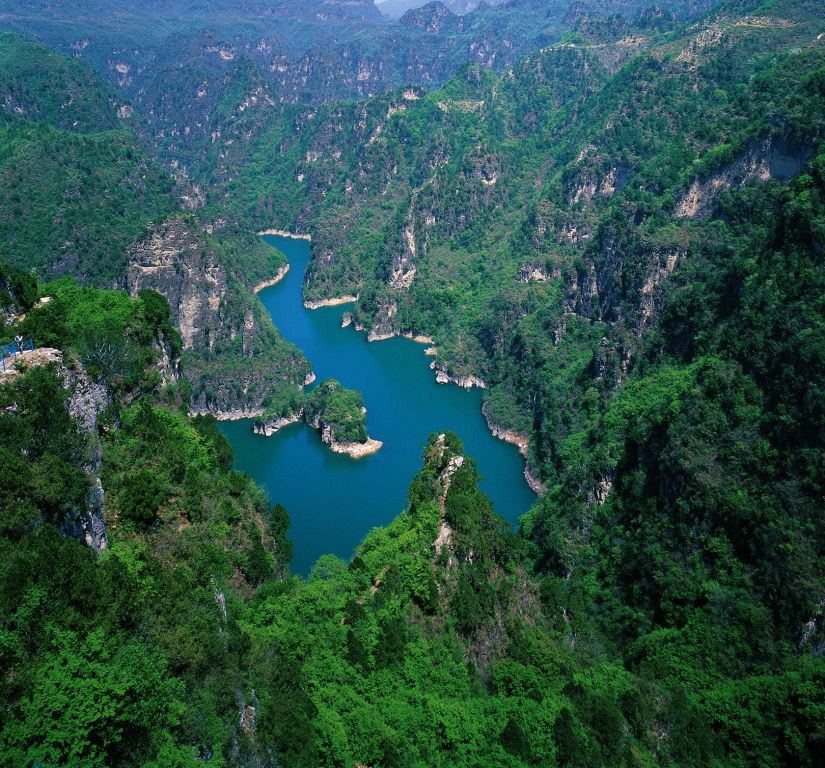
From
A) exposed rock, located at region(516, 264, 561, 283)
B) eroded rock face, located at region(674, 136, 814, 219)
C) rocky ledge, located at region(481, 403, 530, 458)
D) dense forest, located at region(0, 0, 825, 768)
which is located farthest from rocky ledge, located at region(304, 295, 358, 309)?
eroded rock face, located at region(674, 136, 814, 219)

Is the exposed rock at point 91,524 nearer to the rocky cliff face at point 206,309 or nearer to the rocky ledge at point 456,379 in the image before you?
the rocky cliff face at point 206,309

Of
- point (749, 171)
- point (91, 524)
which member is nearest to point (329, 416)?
Result: point (749, 171)

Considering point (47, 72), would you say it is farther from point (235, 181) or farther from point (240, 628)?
point (240, 628)

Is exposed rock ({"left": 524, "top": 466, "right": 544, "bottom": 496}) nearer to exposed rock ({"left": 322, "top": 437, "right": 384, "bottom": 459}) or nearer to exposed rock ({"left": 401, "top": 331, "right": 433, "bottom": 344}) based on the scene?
exposed rock ({"left": 322, "top": 437, "right": 384, "bottom": 459})

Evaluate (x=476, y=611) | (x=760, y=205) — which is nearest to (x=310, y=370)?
(x=760, y=205)

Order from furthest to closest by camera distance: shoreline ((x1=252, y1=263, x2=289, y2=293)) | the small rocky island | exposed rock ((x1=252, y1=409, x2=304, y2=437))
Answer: shoreline ((x1=252, y1=263, x2=289, y2=293)) < exposed rock ((x1=252, y1=409, x2=304, y2=437)) < the small rocky island

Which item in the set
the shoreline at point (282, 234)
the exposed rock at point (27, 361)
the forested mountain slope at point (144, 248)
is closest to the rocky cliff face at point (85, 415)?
the exposed rock at point (27, 361)
